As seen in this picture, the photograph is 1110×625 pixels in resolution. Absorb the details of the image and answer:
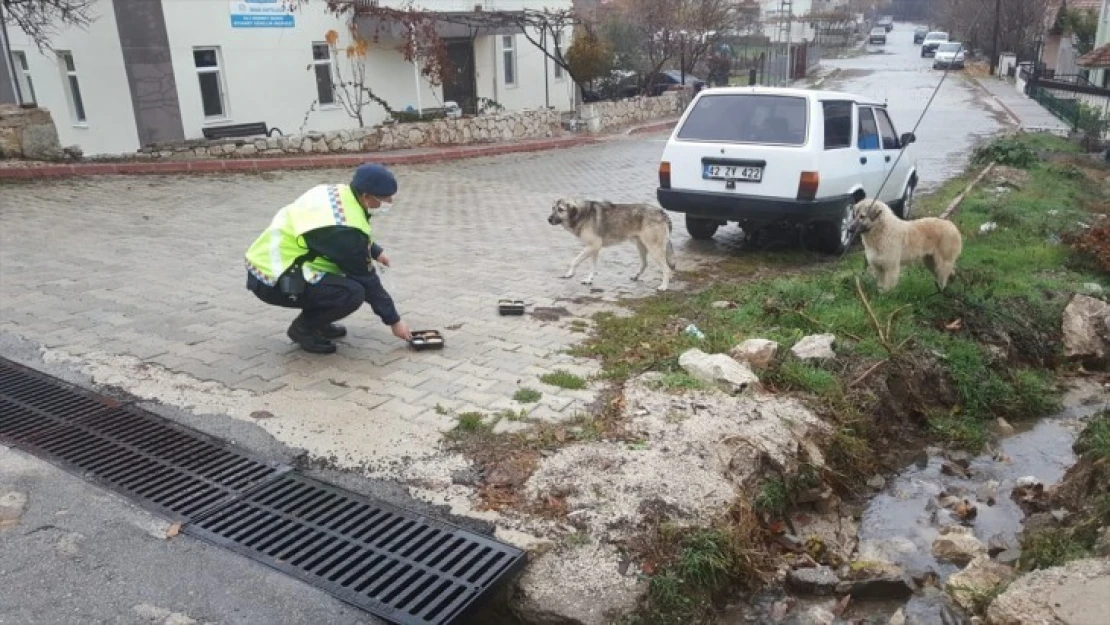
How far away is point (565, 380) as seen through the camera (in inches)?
198

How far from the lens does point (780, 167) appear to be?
25.9 ft

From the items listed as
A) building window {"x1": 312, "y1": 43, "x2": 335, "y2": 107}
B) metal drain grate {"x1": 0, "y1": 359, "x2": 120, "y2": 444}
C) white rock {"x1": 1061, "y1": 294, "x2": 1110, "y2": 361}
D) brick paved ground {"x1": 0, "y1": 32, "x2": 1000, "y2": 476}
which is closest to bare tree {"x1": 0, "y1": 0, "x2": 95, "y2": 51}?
brick paved ground {"x1": 0, "y1": 32, "x2": 1000, "y2": 476}

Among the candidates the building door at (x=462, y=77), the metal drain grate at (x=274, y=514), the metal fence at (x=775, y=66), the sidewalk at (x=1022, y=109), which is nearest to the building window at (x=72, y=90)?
the building door at (x=462, y=77)

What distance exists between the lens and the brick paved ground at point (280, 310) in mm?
4715

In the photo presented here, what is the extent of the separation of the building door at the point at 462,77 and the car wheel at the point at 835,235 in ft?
49.7

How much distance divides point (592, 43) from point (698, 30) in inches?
229

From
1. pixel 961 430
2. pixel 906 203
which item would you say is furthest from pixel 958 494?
pixel 906 203

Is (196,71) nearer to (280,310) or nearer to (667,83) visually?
(280,310)

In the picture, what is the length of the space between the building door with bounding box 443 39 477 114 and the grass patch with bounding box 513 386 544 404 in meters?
18.4

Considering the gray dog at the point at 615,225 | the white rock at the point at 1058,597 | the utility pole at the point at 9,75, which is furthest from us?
the utility pole at the point at 9,75

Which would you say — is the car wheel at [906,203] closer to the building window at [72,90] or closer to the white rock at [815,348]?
the white rock at [815,348]

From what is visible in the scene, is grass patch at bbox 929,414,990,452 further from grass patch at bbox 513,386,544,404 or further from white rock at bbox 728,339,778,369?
grass patch at bbox 513,386,544,404

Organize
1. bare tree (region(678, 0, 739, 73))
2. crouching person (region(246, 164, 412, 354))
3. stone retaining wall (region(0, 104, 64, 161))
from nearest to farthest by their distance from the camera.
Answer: crouching person (region(246, 164, 412, 354)) → stone retaining wall (region(0, 104, 64, 161)) → bare tree (region(678, 0, 739, 73))

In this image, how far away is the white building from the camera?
14719 mm
